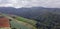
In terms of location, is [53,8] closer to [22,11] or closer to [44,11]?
[44,11]

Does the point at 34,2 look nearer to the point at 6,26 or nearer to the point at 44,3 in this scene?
the point at 44,3

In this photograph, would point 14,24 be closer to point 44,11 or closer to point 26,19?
point 26,19

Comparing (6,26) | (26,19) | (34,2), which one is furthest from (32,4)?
(6,26)

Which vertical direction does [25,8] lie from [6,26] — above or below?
above

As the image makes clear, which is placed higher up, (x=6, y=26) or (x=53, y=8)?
(x=53, y=8)

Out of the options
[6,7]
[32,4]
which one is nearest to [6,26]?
[6,7]

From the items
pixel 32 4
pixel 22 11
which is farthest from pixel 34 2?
pixel 22 11

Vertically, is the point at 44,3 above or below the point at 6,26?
above
